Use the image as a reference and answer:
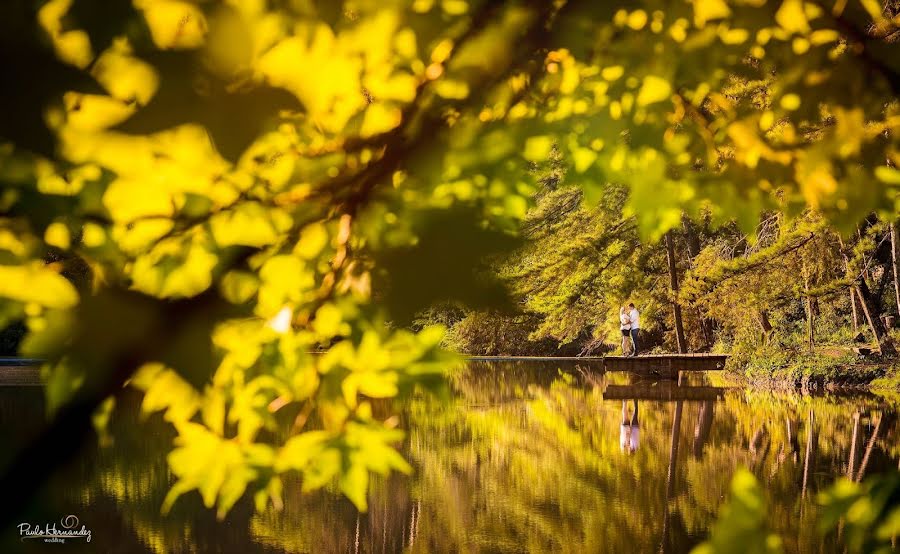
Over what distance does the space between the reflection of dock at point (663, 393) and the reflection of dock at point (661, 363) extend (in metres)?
0.54

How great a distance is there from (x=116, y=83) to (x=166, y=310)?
986 millimetres

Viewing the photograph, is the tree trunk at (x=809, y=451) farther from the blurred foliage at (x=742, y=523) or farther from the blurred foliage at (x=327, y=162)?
the blurred foliage at (x=742, y=523)

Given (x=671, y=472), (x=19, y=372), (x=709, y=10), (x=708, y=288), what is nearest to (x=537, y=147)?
(x=709, y=10)

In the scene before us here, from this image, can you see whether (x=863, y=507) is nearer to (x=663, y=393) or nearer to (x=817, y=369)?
(x=817, y=369)

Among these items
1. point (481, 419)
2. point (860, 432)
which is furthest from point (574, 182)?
point (481, 419)

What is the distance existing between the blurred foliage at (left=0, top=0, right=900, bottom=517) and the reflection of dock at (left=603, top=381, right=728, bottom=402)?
19440mm

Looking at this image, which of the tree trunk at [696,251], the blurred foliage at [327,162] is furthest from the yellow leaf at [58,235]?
the tree trunk at [696,251]

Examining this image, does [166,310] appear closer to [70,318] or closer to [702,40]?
[70,318]

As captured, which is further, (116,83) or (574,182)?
(574,182)

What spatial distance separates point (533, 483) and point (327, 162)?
31.0 ft

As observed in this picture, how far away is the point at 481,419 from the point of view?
19812mm

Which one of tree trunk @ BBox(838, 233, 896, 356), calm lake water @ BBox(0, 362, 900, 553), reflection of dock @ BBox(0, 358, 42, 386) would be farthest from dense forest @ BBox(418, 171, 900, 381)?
reflection of dock @ BBox(0, 358, 42, 386)

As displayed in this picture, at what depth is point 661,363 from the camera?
888 inches

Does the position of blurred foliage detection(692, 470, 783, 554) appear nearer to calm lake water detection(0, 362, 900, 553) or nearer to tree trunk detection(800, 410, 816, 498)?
calm lake water detection(0, 362, 900, 553)
